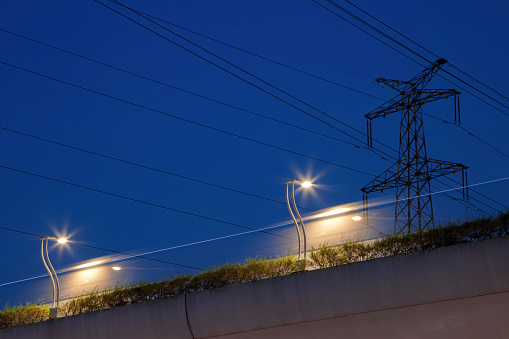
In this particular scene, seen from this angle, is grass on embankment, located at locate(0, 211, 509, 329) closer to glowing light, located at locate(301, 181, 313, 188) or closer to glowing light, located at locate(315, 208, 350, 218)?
glowing light, located at locate(301, 181, 313, 188)

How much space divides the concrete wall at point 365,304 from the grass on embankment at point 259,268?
1.98 ft

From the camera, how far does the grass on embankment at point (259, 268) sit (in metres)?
14.1

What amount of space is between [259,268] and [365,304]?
322 cm

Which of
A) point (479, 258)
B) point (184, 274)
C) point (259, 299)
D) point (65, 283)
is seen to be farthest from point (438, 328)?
point (65, 283)

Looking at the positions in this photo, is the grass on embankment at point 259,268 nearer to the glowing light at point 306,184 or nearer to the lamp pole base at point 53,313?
the lamp pole base at point 53,313

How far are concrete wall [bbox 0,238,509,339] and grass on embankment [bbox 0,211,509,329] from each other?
603 millimetres

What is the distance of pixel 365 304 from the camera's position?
1404 centimetres

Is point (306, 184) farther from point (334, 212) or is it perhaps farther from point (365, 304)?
point (365, 304)

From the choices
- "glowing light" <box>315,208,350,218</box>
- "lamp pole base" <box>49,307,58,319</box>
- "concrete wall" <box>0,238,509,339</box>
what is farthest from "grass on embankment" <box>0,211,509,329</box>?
"glowing light" <box>315,208,350,218</box>

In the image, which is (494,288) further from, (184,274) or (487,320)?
(184,274)

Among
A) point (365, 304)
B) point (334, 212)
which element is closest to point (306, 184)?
point (334, 212)

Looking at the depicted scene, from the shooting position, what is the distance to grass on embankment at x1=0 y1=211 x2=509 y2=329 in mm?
14070

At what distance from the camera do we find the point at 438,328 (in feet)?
43.9

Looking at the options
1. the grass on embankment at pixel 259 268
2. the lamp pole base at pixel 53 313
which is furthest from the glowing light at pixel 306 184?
the lamp pole base at pixel 53 313
